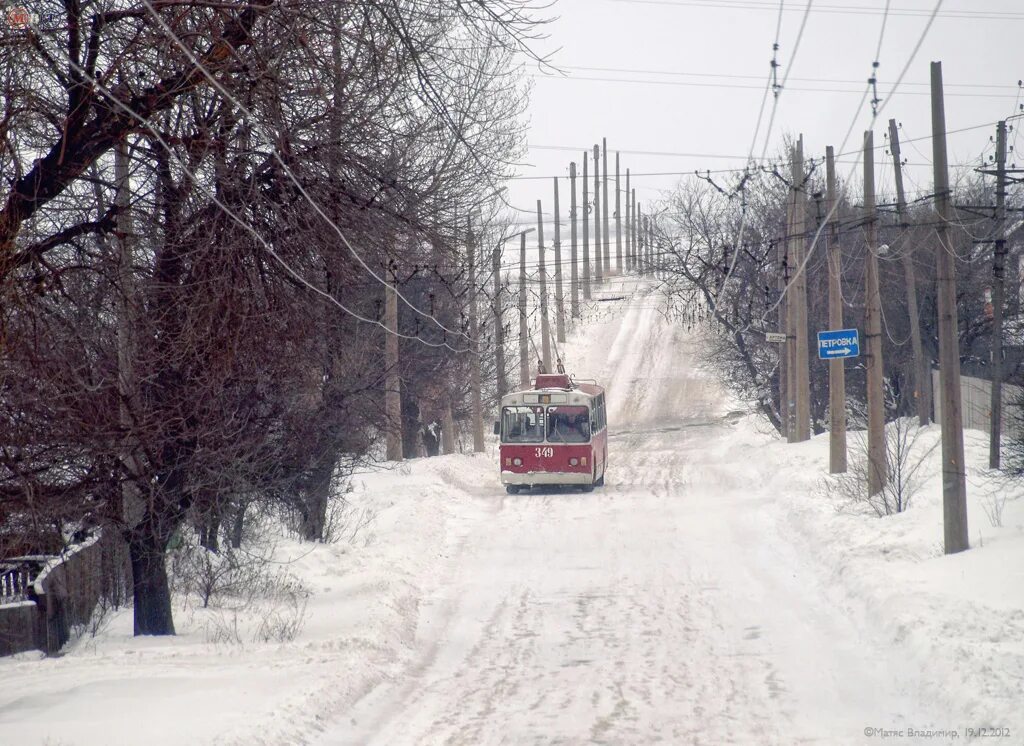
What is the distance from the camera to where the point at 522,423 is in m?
26.8

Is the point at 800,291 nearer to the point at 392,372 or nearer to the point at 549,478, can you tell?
the point at 549,478

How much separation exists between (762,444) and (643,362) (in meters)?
28.6

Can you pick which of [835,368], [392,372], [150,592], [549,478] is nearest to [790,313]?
[835,368]

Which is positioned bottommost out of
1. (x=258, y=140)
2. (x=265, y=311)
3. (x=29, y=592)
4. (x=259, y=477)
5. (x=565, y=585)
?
(x=565, y=585)

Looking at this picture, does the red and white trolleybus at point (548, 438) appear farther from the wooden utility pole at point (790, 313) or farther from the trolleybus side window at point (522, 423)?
the wooden utility pole at point (790, 313)

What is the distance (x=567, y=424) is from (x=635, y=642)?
15.4 m

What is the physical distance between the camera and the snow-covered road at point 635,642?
8.27 meters

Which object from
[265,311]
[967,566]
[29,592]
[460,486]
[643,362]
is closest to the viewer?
[265,311]

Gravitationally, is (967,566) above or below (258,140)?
below

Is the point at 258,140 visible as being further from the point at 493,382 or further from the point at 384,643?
the point at 493,382

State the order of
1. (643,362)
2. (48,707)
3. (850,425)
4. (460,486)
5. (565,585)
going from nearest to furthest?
(48,707) < (565,585) < (460,486) < (850,425) < (643,362)

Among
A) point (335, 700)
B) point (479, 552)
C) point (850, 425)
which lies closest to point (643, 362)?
point (850, 425)

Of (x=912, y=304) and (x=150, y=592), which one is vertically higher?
(x=912, y=304)

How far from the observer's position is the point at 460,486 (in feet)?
Result: 88.5
